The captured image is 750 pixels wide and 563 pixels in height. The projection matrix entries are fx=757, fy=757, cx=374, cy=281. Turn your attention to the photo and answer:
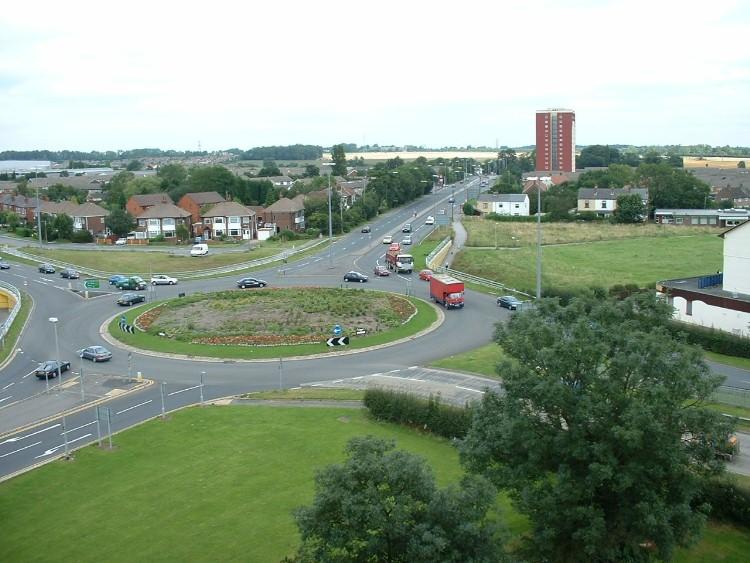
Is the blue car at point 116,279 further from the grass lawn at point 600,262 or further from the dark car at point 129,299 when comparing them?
the grass lawn at point 600,262

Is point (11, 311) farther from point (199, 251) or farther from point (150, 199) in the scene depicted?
point (150, 199)

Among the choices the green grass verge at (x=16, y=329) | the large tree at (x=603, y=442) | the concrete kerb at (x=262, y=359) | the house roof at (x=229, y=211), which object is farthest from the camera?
the house roof at (x=229, y=211)

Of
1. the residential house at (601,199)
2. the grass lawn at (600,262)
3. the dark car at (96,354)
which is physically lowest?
the dark car at (96,354)

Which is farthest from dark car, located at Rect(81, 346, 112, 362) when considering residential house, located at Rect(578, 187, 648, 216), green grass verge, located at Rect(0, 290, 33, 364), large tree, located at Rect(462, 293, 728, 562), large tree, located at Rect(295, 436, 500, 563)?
residential house, located at Rect(578, 187, 648, 216)

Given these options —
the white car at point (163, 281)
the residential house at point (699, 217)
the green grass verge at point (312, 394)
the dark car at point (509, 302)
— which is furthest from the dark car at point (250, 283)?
the residential house at point (699, 217)

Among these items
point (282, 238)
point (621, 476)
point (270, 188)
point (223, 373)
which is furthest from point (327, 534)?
A: point (270, 188)

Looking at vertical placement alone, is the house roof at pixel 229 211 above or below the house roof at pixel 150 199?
below

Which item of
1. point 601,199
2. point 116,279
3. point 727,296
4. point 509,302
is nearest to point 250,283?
point 116,279

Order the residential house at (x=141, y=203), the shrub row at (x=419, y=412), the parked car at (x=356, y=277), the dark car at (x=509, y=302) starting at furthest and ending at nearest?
1. the residential house at (x=141, y=203)
2. the parked car at (x=356, y=277)
3. the dark car at (x=509, y=302)
4. the shrub row at (x=419, y=412)
